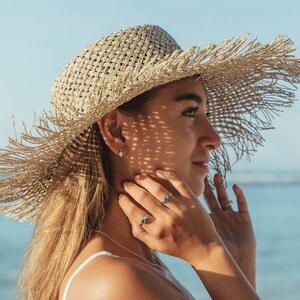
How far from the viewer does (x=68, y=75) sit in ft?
8.14

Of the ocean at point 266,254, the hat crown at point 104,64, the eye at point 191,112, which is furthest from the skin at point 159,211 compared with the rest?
the ocean at point 266,254

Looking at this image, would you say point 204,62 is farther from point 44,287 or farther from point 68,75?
point 44,287

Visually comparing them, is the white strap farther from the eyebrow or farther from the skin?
the eyebrow

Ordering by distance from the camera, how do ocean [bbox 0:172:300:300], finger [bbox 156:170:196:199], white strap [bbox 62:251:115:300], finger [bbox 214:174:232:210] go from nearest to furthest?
white strap [bbox 62:251:115:300], finger [bbox 156:170:196:199], finger [bbox 214:174:232:210], ocean [bbox 0:172:300:300]

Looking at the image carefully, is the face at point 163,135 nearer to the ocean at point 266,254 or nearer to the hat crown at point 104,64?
the hat crown at point 104,64

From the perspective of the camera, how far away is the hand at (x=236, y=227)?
288 centimetres

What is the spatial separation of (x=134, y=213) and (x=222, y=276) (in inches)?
14.5

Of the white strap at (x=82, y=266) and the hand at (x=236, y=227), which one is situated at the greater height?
the white strap at (x=82, y=266)

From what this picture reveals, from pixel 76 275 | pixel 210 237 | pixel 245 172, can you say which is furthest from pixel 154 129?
pixel 245 172

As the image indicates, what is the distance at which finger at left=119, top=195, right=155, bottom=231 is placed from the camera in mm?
2305

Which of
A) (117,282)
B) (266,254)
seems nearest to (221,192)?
(117,282)

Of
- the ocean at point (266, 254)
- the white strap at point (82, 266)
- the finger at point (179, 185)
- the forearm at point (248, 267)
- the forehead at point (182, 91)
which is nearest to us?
the white strap at point (82, 266)

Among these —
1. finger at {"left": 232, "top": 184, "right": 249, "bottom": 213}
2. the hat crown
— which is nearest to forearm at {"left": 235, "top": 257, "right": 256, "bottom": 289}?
finger at {"left": 232, "top": 184, "right": 249, "bottom": 213}

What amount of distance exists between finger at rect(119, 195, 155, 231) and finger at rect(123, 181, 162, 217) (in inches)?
1.1
